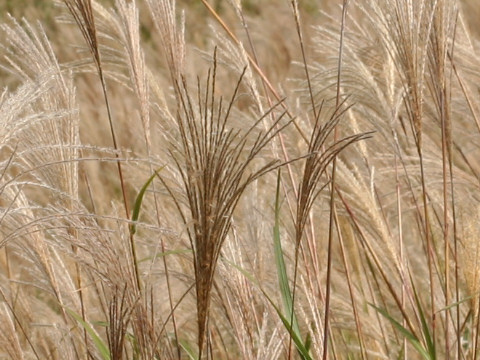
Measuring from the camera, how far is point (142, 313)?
4.63ft

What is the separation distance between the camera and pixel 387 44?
1799 millimetres

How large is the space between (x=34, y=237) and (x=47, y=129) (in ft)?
0.63

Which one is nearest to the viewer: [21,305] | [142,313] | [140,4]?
[142,313]

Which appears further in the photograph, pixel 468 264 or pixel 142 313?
pixel 468 264

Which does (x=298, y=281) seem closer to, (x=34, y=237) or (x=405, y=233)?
(x=34, y=237)

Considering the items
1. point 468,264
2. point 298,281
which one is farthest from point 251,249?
point 468,264

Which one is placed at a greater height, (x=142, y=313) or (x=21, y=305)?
(x=142, y=313)

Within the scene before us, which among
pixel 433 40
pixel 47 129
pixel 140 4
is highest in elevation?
pixel 140 4

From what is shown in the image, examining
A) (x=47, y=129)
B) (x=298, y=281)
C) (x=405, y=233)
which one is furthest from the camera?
(x=405, y=233)

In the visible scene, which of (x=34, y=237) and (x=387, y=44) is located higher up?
(x=387, y=44)

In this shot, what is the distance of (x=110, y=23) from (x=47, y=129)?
40cm

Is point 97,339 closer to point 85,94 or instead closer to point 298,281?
point 298,281

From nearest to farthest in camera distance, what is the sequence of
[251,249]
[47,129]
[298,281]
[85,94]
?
[47,129], [251,249], [298,281], [85,94]

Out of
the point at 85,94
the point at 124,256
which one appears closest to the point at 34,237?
the point at 124,256
